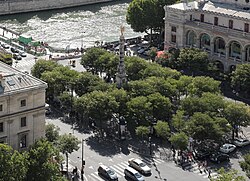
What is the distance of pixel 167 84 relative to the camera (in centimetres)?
8069

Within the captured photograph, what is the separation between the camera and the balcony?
3888 inches

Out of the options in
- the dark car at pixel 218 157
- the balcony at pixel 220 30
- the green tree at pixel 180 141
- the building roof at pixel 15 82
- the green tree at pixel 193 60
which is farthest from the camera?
the balcony at pixel 220 30

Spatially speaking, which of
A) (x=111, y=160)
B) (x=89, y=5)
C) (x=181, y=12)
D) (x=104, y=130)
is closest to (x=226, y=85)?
(x=181, y=12)

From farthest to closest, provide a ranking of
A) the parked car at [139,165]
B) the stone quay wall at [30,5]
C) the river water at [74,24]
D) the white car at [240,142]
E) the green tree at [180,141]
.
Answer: the stone quay wall at [30,5], the river water at [74,24], the white car at [240,142], the green tree at [180,141], the parked car at [139,165]

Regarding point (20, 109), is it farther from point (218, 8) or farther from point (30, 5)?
point (30, 5)

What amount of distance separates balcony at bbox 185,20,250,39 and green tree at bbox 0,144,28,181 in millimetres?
56022

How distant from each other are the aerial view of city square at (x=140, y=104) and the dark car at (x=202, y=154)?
0.12m

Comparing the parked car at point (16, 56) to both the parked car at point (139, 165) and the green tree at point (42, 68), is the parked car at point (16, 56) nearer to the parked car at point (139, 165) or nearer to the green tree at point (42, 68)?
the green tree at point (42, 68)

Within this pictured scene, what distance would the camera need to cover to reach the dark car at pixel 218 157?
2690 inches

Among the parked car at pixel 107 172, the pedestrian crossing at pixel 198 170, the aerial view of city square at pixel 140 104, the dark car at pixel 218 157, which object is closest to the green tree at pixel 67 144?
the aerial view of city square at pixel 140 104

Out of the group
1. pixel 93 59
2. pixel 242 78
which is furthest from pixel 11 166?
pixel 242 78

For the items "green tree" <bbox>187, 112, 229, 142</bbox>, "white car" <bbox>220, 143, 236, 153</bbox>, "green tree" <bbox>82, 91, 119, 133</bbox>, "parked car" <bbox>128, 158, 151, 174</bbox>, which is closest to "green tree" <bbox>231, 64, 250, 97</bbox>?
"white car" <bbox>220, 143, 236, 153</bbox>

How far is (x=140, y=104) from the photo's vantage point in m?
73.9

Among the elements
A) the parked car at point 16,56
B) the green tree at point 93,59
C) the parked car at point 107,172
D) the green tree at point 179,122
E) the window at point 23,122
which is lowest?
the parked car at point 107,172
